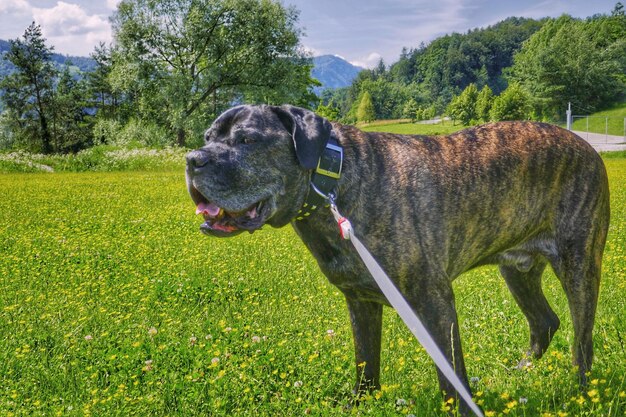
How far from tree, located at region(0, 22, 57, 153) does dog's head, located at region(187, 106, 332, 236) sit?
57706 millimetres

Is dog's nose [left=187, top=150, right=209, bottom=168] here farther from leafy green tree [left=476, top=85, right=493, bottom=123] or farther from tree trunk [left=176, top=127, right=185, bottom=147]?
leafy green tree [left=476, top=85, right=493, bottom=123]

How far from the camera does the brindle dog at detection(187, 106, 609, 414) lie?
3086 mm

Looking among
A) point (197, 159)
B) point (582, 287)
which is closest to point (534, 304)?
point (582, 287)

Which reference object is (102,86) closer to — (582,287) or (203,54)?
(203,54)

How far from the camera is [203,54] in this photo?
149 ft

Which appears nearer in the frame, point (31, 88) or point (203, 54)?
point (203, 54)

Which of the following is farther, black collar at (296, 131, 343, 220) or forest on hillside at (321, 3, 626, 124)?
forest on hillside at (321, 3, 626, 124)

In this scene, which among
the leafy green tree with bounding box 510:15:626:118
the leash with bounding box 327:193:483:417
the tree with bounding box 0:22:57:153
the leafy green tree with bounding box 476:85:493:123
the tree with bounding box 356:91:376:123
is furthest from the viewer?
the tree with bounding box 356:91:376:123

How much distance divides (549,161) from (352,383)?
208 cm

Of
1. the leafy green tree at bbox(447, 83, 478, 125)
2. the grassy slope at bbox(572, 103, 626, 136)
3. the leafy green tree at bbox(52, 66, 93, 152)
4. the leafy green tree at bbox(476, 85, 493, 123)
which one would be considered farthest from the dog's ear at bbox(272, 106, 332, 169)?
the leafy green tree at bbox(447, 83, 478, 125)

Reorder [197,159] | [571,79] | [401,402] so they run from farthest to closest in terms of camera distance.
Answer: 1. [571,79]
2. [401,402]
3. [197,159]

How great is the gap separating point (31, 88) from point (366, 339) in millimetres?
63706

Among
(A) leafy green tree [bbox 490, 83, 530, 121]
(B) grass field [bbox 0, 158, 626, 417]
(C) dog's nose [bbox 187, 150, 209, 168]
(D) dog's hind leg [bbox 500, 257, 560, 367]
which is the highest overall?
(A) leafy green tree [bbox 490, 83, 530, 121]

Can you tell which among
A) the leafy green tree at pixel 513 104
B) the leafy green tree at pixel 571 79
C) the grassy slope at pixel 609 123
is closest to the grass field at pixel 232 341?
the grassy slope at pixel 609 123
